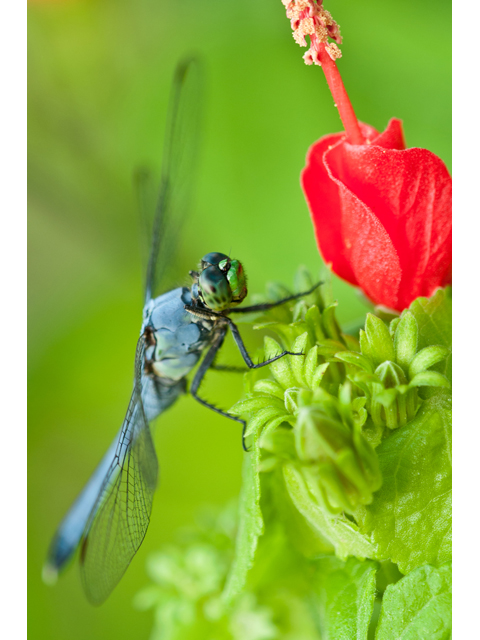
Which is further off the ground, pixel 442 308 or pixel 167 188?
pixel 167 188

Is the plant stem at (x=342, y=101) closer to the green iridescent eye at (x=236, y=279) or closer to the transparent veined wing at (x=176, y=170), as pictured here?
the green iridescent eye at (x=236, y=279)

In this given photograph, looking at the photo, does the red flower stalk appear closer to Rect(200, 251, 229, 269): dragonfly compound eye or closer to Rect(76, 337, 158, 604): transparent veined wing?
Rect(200, 251, 229, 269): dragonfly compound eye

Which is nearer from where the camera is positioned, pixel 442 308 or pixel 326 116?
pixel 442 308

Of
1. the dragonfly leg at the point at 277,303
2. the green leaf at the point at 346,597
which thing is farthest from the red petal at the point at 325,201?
the green leaf at the point at 346,597

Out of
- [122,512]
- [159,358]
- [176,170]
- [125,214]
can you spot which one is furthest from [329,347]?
[125,214]
